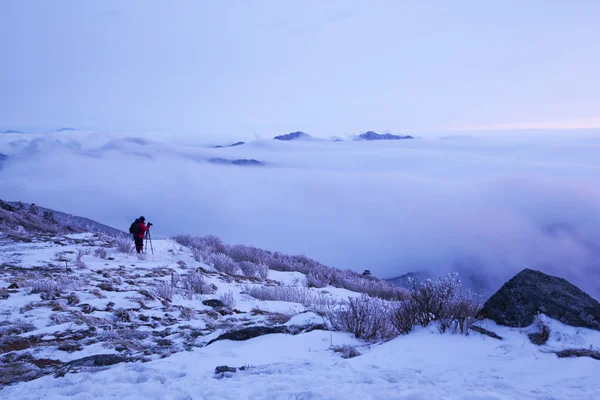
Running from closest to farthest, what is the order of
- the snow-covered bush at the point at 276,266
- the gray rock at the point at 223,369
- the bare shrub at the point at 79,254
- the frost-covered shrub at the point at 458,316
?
1. the gray rock at the point at 223,369
2. the frost-covered shrub at the point at 458,316
3. the bare shrub at the point at 79,254
4. the snow-covered bush at the point at 276,266

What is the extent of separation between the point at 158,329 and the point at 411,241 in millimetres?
80478

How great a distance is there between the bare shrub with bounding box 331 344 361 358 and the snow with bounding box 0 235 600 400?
7 centimetres

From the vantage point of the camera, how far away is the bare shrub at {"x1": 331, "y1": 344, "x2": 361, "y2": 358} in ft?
13.4

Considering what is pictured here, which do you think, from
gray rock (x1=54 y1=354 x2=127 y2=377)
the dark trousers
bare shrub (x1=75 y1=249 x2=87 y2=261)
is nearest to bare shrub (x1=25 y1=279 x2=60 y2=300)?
gray rock (x1=54 y1=354 x2=127 y2=377)

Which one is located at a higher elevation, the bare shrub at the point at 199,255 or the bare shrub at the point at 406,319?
the bare shrub at the point at 406,319

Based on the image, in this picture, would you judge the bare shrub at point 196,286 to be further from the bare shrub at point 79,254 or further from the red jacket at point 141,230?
the red jacket at point 141,230

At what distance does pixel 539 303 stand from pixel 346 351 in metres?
2.21

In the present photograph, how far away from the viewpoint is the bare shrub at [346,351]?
4.07 m

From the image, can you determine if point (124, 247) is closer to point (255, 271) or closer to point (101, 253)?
point (101, 253)

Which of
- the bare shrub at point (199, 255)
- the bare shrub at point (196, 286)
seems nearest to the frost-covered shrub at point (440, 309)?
the bare shrub at point (196, 286)

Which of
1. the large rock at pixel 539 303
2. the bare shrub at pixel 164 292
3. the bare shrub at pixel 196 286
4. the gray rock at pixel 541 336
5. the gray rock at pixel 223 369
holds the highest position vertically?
the large rock at pixel 539 303

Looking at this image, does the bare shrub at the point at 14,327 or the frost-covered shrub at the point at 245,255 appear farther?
the frost-covered shrub at the point at 245,255

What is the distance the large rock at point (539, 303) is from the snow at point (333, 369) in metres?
0.13

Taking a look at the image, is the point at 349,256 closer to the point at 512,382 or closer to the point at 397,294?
the point at 397,294
